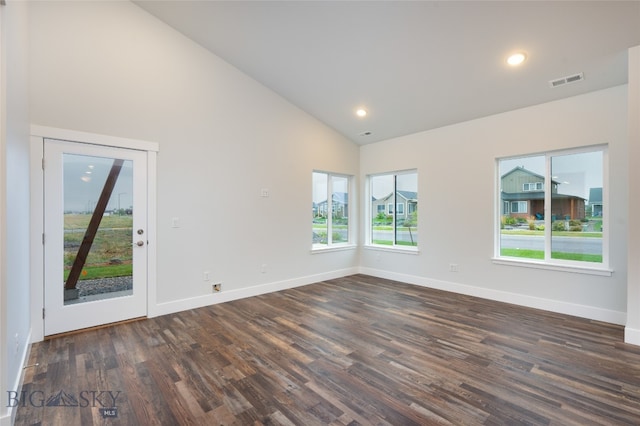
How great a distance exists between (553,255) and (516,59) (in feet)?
8.68

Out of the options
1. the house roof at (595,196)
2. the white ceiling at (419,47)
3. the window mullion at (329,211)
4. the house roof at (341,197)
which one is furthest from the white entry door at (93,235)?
the house roof at (595,196)

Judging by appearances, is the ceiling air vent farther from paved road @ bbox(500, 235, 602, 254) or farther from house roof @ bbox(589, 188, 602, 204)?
paved road @ bbox(500, 235, 602, 254)

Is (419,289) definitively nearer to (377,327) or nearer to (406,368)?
(377,327)

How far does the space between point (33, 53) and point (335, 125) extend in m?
4.24

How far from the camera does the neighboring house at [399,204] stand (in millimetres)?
5656

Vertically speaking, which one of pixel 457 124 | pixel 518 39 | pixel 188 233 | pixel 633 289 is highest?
pixel 518 39

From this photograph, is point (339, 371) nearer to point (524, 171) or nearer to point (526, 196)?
point (526, 196)

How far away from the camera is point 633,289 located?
2988 millimetres

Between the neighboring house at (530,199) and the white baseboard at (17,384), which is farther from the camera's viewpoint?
the neighboring house at (530,199)

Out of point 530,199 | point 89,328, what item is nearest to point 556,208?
point 530,199

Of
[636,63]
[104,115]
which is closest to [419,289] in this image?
[636,63]

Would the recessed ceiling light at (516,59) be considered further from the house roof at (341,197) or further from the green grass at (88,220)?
the green grass at (88,220)

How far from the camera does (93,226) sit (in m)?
3.38

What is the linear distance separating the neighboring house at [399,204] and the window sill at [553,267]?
5.60 feet
